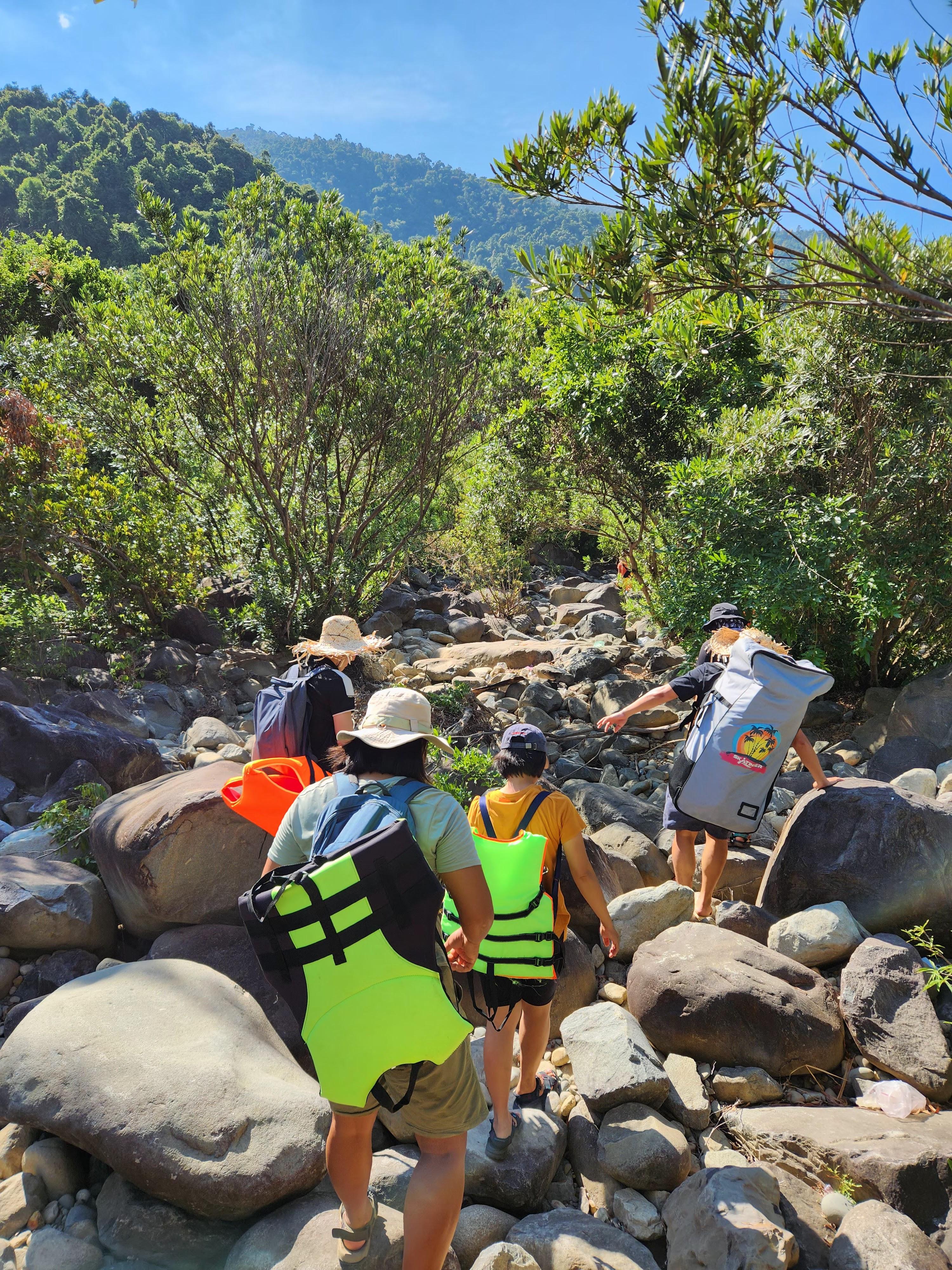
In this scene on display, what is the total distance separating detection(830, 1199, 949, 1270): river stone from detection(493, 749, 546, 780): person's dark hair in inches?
70.8

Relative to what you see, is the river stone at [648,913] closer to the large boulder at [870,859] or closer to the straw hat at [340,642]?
the large boulder at [870,859]

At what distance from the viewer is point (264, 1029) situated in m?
3.49

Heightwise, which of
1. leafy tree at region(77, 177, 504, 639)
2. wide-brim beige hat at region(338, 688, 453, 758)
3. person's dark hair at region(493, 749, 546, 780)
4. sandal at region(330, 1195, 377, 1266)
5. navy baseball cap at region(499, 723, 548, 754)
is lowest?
sandal at region(330, 1195, 377, 1266)

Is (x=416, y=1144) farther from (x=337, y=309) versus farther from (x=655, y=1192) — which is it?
(x=337, y=309)

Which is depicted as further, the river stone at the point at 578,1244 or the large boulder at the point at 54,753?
the large boulder at the point at 54,753

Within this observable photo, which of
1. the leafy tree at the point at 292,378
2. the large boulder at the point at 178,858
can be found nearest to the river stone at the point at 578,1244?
the large boulder at the point at 178,858

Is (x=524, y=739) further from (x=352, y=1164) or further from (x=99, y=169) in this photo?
(x=99, y=169)

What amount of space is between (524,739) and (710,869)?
6.34ft

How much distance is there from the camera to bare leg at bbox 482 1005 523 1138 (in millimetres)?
2969

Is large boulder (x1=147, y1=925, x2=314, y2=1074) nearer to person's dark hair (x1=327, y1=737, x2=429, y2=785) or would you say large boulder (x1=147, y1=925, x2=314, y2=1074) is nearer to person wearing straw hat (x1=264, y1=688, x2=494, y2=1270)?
person wearing straw hat (x1=264, y1=688, x2=494, y2=1270)

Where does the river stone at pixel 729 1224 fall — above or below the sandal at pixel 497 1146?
above

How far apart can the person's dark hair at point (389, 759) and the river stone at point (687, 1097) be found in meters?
1.98

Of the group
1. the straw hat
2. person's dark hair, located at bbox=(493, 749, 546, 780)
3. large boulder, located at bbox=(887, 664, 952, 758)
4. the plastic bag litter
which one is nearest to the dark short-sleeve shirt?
the straw hat

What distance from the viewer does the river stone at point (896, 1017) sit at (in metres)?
3.41
